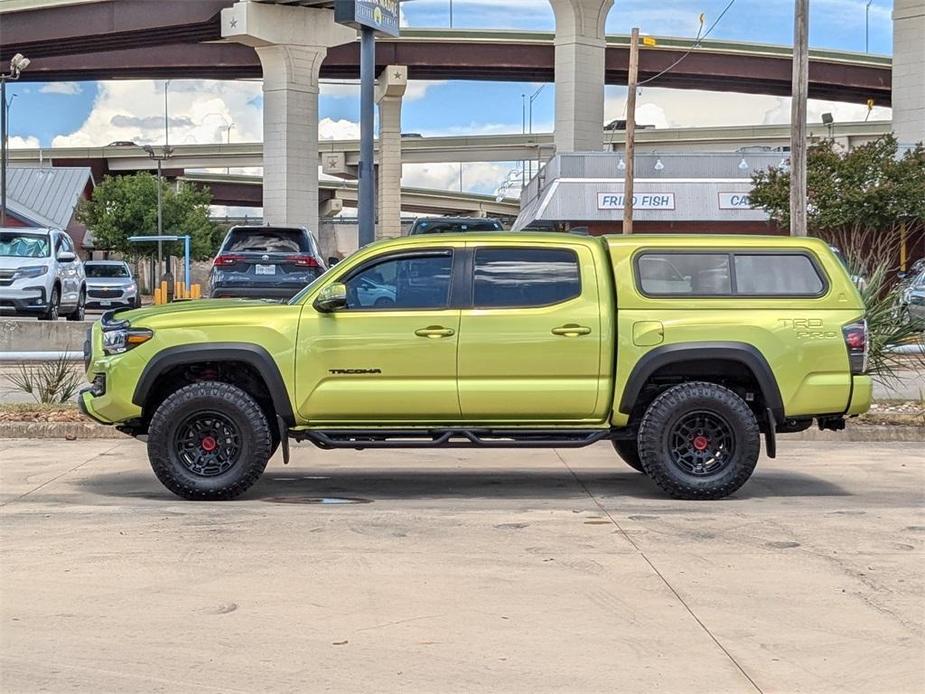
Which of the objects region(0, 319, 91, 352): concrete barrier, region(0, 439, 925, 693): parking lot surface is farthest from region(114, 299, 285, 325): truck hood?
region(0, 319, 91, 352): concrete barrier

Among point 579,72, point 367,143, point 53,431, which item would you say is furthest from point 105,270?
point 53,431

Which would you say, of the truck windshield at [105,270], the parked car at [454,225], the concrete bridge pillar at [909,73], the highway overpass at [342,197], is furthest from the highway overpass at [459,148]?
the parked car at [454,225]

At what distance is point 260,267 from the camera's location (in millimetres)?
20828

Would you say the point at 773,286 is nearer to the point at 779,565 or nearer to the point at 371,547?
the point at 779,565

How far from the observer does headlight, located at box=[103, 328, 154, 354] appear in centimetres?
925

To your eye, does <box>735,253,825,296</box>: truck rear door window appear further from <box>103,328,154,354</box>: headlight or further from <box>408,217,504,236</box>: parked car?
<box>408,217,504,236</box>: parked car

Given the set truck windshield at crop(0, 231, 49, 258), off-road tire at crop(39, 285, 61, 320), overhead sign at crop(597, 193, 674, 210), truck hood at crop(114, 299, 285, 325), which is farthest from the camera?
overhead sign at crop(597, 193, 674, 210)

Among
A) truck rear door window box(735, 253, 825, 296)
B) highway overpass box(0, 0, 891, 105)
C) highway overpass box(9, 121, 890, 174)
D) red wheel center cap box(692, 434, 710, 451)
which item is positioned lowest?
red wheel center cap box(692, 434, 710, 451)

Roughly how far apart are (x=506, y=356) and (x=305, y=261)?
11.9 m

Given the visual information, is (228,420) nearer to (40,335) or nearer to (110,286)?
(40,335)

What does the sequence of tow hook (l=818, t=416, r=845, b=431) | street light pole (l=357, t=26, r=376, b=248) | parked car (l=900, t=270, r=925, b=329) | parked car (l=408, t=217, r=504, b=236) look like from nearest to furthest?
tow hook (l=818, t=416, r=845, b=431), street light pole (l=357, t=26, r=376, b=248), parked car (l=900, t=270, r=925, b=329), parked car (l=408, t=217, r=504, b=236)

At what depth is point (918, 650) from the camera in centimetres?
561

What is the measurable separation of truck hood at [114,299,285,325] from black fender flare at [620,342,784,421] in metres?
2.62

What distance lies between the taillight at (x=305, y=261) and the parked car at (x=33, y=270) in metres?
5.49
